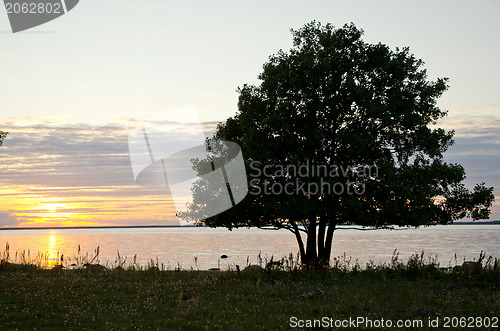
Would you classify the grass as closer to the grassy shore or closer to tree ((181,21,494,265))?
the grassy shore

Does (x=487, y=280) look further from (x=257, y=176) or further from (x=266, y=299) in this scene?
(x=257, y=176)

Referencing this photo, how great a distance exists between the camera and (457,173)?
1027 inches

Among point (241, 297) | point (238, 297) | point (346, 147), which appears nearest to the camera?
point (238, 297)

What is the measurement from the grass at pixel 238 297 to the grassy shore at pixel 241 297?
35 mm

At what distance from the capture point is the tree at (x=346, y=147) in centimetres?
2516

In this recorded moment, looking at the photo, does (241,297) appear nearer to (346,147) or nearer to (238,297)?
(238,297)

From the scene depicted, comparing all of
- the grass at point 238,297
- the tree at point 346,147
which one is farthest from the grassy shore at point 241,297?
the tree at point 346,147

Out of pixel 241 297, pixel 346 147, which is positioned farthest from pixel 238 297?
pixel 346 147

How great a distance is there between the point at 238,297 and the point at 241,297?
7.1 inches

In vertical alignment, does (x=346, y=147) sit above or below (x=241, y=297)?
above

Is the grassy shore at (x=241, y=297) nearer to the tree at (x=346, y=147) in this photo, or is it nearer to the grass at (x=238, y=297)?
the grass at (x=238, y=297)

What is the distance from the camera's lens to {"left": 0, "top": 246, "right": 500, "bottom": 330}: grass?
13195mm

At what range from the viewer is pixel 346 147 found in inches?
1038

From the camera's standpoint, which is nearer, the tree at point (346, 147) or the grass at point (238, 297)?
the grass at point (238, 297)
